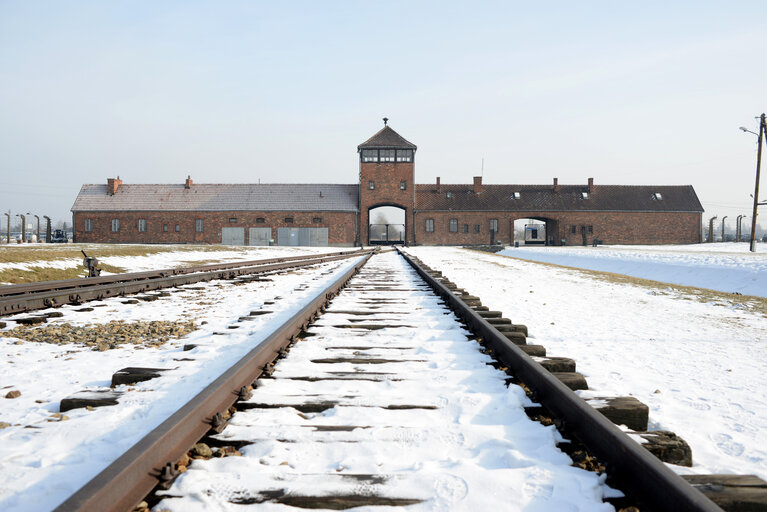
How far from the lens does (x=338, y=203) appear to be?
49.5m

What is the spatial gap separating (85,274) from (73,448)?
42.1 feet

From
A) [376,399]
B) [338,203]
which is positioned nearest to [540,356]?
[376,399]

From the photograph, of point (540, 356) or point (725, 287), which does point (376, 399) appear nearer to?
point (540, 356)

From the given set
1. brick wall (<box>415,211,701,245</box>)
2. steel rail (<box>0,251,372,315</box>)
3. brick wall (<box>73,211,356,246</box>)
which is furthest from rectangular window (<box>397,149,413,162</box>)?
steel rail (<box>0,251,372,315</box>)

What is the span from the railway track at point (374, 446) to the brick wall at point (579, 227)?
4724 centimetres

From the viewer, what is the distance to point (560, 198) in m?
53.3

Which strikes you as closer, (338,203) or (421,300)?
(421,300)

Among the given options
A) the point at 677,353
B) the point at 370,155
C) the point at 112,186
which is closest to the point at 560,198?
the point at 370,155

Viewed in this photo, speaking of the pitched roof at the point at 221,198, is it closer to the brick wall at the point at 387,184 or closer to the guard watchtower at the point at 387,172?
the brick wall at the point at 387,184

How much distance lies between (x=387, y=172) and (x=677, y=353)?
4494 cm

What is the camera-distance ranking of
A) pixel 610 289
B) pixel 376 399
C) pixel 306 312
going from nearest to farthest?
pixel 376 399 < pixel 306 312 < pixel 610 289

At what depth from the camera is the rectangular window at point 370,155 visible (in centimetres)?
4847

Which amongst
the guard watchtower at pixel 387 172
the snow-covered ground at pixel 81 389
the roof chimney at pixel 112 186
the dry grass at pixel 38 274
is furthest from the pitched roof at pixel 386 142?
the snow-covered ground at pixel 81 389

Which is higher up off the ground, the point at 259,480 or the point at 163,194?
the point at 163,194
